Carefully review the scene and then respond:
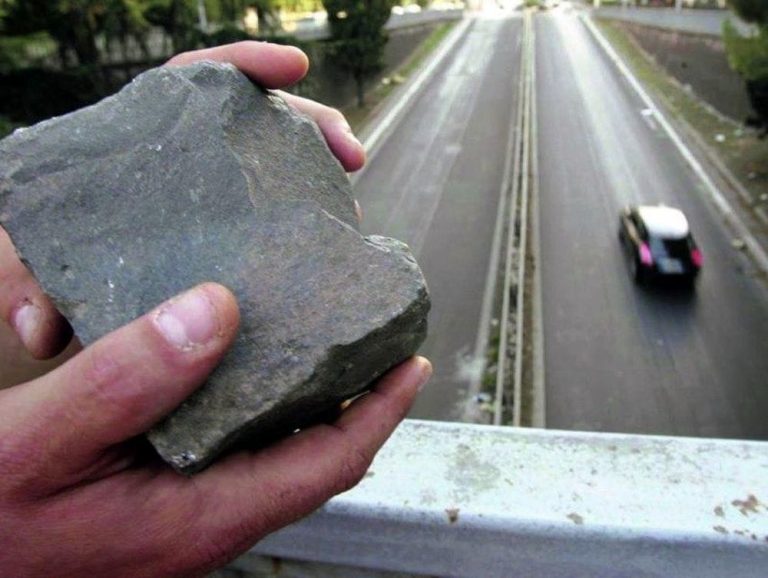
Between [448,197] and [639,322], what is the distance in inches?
251

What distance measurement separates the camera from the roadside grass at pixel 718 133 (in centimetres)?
1571

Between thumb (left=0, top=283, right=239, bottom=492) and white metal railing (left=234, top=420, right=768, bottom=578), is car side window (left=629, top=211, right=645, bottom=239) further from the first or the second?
thumb (left=0, top=283, right=239, bottom=492)

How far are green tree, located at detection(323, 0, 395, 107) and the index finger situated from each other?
21391 mm

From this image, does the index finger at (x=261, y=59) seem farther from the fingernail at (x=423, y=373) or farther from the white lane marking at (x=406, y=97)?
the white lane marking at (x=406, y=97)

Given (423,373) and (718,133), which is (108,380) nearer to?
(423,373)

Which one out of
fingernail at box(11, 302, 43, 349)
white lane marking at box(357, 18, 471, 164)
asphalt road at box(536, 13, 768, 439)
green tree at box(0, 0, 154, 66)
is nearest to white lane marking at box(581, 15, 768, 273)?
asphalt road at box(536, 13, 768, 439)

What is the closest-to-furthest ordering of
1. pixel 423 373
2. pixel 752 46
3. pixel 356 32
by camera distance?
pixel 423 373 → pixel 752 46 → pixel 356 32

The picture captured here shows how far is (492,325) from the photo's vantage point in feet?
35.1

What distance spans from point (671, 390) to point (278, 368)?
26.9ft

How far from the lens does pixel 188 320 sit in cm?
146

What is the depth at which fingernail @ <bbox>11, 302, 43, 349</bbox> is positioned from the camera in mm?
2057

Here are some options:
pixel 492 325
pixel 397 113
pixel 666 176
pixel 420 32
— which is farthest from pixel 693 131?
pixel 420 32

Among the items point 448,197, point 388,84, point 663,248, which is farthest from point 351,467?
point 388,84

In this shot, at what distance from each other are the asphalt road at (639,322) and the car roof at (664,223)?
90 cm
